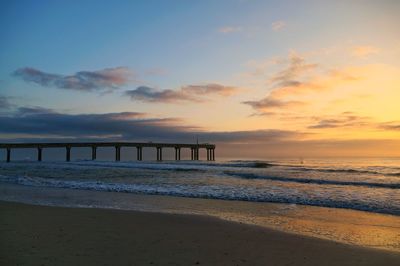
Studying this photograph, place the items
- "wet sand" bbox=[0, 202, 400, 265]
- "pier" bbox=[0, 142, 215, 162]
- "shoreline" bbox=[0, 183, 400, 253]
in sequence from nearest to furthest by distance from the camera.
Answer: "wet sand" bbox=[0, 202, 400, 265] → "shoreline" bbox=[0, 183, 400, 253] → "pier" bbox=[0, 142, 215, 162]

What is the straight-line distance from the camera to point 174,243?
21.9 feet

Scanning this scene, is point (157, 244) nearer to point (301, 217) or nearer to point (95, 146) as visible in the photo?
point (301, 217)

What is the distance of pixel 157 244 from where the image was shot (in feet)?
21.4

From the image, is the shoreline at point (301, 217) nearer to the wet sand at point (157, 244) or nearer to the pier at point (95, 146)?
the wet sand at point (157, 244)

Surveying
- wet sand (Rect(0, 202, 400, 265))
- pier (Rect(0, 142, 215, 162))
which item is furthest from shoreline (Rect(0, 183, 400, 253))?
pier (Rect(0, 142, 215, 162))

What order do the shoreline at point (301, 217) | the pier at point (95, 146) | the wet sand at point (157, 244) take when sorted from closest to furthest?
the wet sand at point (157, 244)
the shoreline at point (301, 217)
the pier at point (95, 146)

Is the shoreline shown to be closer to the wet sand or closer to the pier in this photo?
the wet sand

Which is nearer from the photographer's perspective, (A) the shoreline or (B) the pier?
(A) the shoreline

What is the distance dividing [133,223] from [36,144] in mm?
97253

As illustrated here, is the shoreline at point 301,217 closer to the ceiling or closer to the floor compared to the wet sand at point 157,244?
closer to the floor

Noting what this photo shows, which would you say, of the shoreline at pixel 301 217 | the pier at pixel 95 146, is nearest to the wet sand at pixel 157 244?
the shoreline at pixel 301 217

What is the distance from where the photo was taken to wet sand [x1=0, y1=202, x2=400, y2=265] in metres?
5.50

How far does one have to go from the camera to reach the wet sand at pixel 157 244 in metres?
5.50

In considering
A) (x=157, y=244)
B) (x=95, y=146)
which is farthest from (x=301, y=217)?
(x=95, y=146)
